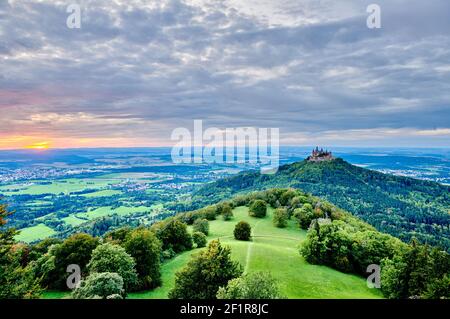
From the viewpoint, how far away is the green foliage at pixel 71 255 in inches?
1446

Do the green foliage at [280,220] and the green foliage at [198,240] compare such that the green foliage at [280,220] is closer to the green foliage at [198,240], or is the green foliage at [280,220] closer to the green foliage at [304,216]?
the green foliage at [304,216]

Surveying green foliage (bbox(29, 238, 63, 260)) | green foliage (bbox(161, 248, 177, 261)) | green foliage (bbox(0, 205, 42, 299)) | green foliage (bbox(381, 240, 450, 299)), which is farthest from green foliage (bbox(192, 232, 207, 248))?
green foliage (bbox(0, 205, 42, 299))

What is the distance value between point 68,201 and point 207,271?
645 feet

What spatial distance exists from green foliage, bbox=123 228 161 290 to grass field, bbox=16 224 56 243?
105 m

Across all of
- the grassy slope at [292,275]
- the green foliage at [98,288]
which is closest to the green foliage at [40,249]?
the grassy slope at [292,275]

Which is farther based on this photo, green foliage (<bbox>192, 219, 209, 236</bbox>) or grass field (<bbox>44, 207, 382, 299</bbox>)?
green foliage (<bbox>192, 219, 209, 236</bbox>)

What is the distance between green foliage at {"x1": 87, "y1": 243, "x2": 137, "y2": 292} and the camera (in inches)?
1233

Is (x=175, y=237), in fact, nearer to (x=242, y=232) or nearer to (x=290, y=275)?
(x=242, y=232)

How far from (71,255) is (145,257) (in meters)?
9.10

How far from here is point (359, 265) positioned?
160 ft

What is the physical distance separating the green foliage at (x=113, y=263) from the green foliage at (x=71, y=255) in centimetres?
561

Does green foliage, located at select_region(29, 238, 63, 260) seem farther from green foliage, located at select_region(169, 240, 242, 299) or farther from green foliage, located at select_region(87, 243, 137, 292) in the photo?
green foliage, located at select_region(169, 240, 242, 299)

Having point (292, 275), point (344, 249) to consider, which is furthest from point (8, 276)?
point (344, 249)
